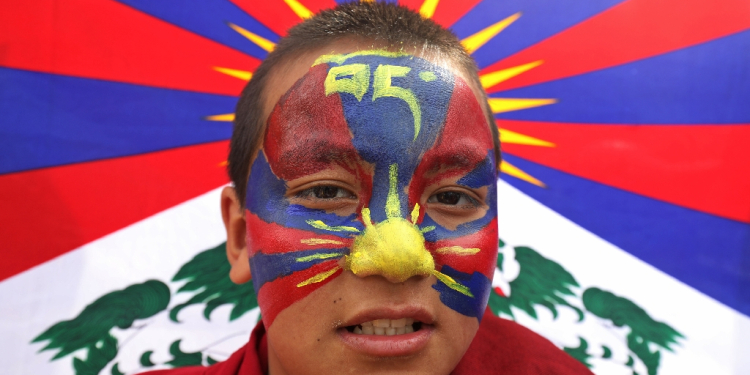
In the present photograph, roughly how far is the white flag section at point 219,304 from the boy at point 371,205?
33.2 inches

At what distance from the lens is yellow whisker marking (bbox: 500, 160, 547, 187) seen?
2330 mm

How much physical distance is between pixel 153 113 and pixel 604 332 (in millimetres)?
2054

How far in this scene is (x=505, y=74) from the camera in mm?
2324

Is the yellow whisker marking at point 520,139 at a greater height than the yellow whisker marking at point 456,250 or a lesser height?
greater

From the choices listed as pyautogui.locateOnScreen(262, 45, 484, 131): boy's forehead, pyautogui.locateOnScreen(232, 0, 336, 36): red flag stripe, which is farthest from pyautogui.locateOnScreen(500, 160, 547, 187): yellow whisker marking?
Result: pyautogui.locateOnScreen(232, 0, 336, 36): red flag stripe

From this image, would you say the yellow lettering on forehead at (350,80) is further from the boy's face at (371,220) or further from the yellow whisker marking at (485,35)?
the yellow whisker marking at (485,35)

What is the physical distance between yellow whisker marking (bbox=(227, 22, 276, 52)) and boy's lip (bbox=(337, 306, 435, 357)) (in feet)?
4.50

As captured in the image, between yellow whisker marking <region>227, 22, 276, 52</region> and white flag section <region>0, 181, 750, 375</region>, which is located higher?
yellow whisker marking <region>227, 22, 276, 52</region>

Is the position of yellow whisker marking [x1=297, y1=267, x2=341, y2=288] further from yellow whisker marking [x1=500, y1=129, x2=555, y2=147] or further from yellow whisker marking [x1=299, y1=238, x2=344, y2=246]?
yellow whisker marking [x1=500, y1=129, x2=555, y2=147]

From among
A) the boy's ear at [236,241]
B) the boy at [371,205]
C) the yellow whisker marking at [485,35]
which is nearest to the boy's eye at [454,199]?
the boy at [371,205]

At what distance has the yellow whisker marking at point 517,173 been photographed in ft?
7.64

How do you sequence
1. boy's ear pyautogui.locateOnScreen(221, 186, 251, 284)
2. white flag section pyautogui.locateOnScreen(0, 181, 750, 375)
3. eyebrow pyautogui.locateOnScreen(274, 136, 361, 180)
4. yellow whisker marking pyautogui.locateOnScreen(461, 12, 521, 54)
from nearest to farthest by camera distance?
eyebrow pyautogui.locateOnScreen(274, 136, 361, 180), boy's ear pyautogui.locateOnScreen(221, 186, 251, 284), white flag section pyautogui.locateOnScreen(0, 181, 750, 375), yellow whisker marking pyautogui.locateOnScreen(461, 12, 521, 54)

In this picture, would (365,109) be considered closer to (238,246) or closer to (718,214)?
(238,246)

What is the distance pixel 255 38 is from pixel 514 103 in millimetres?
1118
